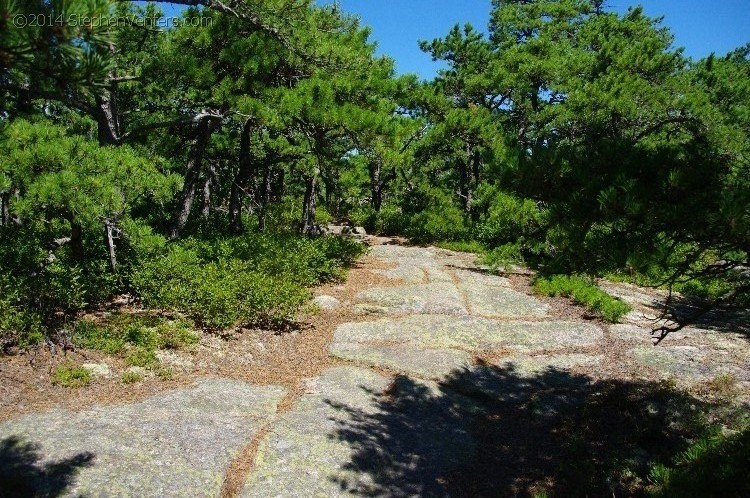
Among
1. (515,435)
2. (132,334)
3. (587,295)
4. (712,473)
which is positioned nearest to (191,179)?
(132,334)

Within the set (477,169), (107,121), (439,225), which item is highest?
(477,169)

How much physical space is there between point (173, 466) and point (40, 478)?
95 centimetres

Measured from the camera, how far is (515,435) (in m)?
5.58

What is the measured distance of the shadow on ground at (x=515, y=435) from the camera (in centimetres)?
458

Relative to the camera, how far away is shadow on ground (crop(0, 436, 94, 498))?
11.8 ft

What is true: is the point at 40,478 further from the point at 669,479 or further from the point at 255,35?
the point at 255,35

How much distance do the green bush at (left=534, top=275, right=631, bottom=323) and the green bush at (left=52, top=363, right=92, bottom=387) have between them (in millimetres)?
7360

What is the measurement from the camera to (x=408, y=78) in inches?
419

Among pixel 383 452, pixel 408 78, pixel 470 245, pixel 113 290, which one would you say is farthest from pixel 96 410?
pixel 470 245

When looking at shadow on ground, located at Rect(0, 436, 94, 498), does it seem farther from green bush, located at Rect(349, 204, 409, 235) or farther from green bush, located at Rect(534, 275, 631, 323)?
green bush, located at Rect(349, 204, 409, 235)

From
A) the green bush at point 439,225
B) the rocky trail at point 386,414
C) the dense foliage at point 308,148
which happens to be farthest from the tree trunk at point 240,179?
the green bush at point 439,225

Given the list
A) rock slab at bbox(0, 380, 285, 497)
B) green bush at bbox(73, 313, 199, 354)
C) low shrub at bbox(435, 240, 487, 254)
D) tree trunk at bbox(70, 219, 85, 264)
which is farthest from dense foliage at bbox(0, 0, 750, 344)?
rock slab at bbox(0, 380, 285, 497)

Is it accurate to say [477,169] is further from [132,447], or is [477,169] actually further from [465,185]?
[132,447]

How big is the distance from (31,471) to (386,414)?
340 centimetres
